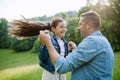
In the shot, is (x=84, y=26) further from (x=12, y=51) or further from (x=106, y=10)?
(x=12, y=51)

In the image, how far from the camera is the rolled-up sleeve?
2.72m

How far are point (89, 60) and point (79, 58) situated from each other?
99 mm

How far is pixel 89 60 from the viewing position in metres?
2.75

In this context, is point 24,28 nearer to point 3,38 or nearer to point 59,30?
point 59,30

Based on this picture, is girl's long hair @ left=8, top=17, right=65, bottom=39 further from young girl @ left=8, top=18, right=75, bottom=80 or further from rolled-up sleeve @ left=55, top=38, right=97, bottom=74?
rolled-up sleeve @ left=55, top=38, right=97, bottom=74

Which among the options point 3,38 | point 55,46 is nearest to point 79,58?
point 55,46

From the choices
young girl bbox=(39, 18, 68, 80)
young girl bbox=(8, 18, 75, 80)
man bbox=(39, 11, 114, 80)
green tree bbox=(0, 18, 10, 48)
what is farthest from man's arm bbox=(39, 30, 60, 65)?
green tree bbox=(0, 18, 10, 48)

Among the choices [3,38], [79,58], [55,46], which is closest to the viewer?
[79,58]

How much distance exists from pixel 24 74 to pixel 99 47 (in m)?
11.0

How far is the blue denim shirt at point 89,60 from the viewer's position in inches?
107

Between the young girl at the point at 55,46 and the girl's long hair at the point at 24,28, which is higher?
the girl's long hair at the point at 24,28

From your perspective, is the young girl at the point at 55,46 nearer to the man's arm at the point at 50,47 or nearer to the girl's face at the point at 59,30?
the girl's face at the point at 59,30

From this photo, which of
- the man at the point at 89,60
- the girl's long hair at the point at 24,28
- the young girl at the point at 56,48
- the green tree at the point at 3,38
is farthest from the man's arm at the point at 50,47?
the green tree at the point at 3,38

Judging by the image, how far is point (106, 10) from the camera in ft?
44.8
